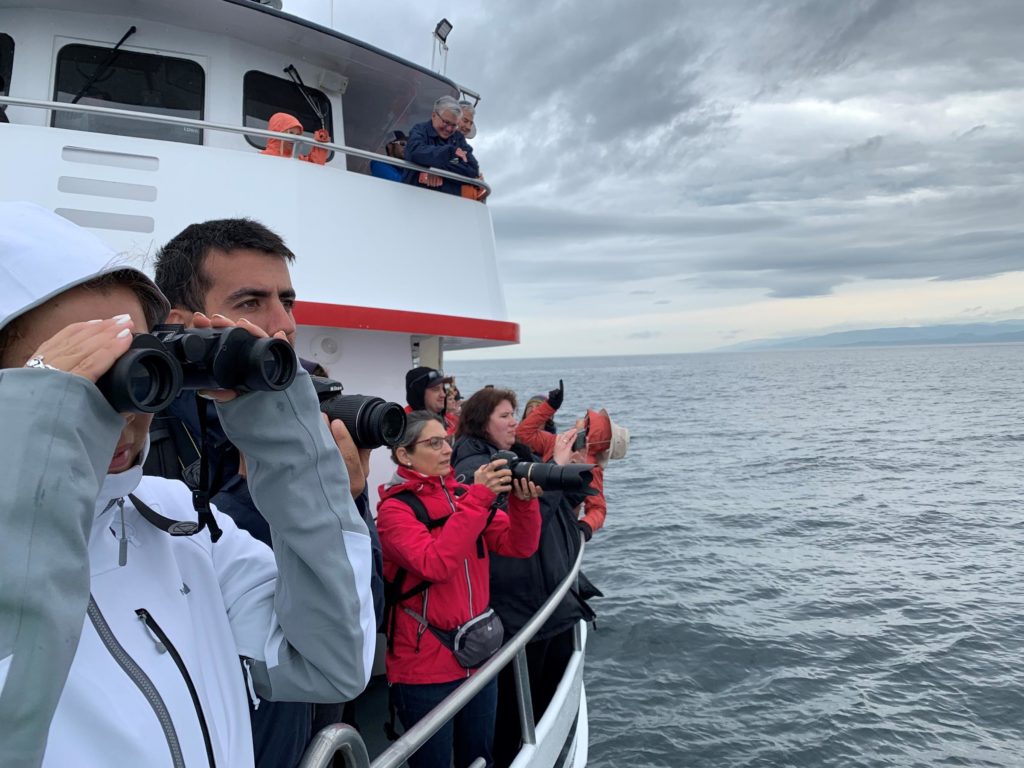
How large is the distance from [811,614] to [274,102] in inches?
308

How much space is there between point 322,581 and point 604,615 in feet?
26.4

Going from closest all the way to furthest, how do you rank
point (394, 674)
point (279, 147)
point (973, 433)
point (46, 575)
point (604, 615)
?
point (46, 575)
point (394, 674)
point (279, 147)
point (604, 615)
point (973, 433)

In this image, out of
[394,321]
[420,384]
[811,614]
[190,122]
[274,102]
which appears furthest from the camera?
[811,614]

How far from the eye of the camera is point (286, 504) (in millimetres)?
1190

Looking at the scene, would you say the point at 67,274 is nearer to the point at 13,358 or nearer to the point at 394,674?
the point at 13,358

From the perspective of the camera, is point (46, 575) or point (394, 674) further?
point (394, 674)

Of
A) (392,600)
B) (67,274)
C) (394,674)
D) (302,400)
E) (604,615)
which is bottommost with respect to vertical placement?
(604,615)

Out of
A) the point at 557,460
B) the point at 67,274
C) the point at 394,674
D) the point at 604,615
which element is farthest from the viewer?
the point at 604,615

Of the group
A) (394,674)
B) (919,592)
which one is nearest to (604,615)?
(919,592)

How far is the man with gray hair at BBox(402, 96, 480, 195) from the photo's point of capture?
4883mm

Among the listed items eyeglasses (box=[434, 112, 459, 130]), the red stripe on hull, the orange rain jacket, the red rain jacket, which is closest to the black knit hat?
the red stripe on hull

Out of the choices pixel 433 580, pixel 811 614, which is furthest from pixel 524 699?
pixel 811 614

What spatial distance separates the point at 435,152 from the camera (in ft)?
16.0

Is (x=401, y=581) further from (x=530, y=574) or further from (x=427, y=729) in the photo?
(x=427, y=729)
